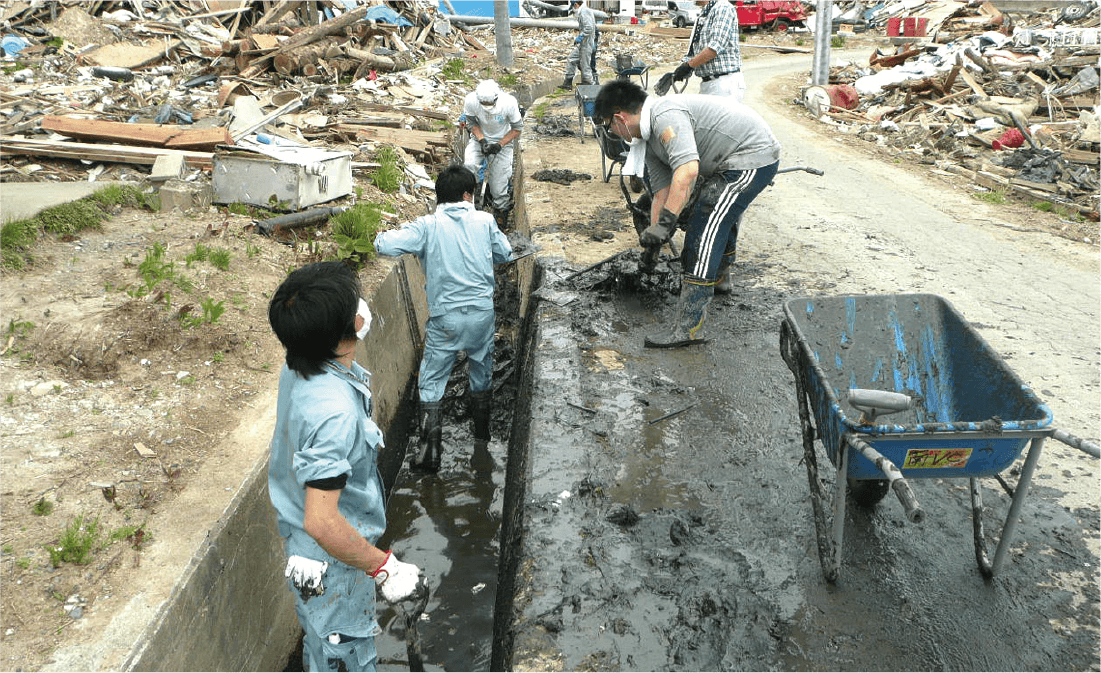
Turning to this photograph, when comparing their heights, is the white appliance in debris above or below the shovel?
above

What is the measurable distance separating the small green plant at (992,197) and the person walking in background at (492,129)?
5349mm

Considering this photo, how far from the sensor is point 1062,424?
408cm

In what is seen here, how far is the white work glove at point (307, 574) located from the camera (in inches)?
97.6

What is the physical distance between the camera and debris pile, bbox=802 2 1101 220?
29.8 ft

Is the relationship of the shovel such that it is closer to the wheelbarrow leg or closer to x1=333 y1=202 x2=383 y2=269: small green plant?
the wheelbarrow leg

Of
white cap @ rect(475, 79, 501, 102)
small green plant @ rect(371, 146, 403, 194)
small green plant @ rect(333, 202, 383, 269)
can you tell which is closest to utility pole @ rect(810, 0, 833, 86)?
white cap @ rect(475, 79, 501, 102)

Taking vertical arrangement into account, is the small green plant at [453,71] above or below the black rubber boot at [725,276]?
above

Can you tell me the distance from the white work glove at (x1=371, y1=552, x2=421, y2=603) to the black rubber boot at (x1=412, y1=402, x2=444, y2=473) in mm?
2838

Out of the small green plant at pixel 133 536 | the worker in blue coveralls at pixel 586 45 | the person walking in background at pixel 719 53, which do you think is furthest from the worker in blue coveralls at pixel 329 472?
the worker in blue coveralls at pixel 586 45

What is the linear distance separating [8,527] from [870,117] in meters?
13.5

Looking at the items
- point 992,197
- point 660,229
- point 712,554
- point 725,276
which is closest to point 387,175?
point 725,276

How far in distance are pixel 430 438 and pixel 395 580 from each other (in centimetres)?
295

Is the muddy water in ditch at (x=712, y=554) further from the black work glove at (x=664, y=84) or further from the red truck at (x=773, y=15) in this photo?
the red truck at (x=773, y=15)

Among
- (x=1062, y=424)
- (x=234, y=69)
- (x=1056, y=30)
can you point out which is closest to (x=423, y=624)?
(x=1062, y=424)
